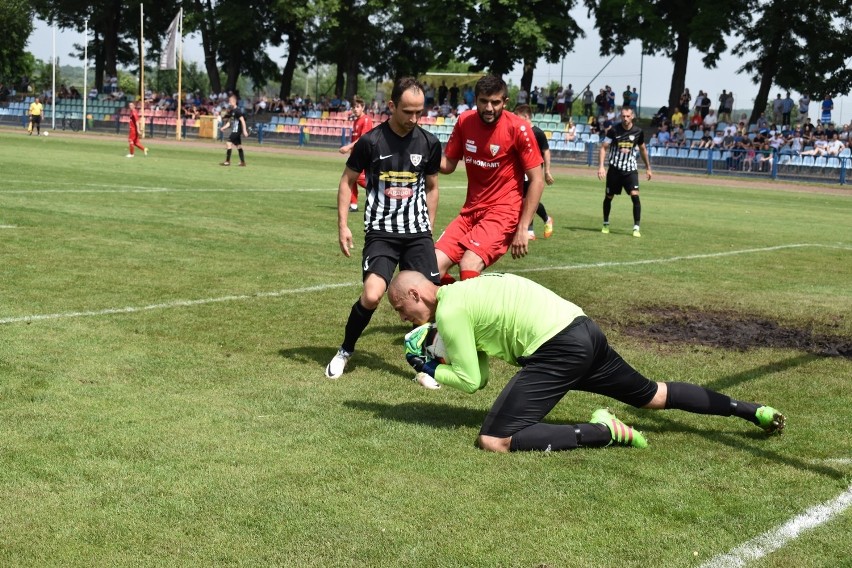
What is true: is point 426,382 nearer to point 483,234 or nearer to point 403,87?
point 483,234

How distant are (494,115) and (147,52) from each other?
7968 cm

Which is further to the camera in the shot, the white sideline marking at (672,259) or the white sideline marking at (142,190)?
the white sideline marking at (142,190)

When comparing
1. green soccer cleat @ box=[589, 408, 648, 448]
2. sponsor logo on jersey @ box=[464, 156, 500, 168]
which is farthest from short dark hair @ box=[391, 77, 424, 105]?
green soccer cleat @ box=[589, 408, 648, 448]

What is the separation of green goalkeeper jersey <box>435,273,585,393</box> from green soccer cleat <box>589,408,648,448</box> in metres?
0.62

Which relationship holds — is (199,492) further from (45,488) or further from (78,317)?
(78,317)

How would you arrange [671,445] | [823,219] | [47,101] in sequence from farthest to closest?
[47,101]
[823,219]
[671,445]

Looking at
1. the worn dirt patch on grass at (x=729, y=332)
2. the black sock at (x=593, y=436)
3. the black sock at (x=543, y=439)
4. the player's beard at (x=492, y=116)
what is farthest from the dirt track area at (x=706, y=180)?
the black sock at (x=543, y=439)

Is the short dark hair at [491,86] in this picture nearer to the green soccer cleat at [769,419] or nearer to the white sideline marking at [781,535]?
the green soccer cleat at [769,419]

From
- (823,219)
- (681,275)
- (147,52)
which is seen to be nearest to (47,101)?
(147,52)

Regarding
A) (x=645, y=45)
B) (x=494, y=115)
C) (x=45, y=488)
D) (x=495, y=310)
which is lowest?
(x=45, y=488)

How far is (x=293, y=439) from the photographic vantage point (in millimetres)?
5613

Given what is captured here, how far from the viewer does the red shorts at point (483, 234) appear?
27.3 ft

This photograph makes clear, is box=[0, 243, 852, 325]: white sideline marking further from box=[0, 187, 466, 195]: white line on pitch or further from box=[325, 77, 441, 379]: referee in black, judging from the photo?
box=[0, 187, 466, 195]: white line on pitch

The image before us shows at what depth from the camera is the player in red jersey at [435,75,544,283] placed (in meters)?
8.21
